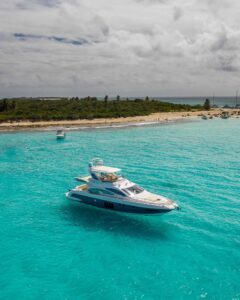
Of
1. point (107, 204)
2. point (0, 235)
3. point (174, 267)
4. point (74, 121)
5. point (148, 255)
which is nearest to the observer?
point (174, 267)

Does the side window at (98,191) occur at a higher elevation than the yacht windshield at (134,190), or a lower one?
lower

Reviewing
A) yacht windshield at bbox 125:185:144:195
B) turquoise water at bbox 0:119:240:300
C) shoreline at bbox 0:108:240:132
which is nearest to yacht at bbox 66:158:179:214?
yacht windshield at bbox 125:185:144:195

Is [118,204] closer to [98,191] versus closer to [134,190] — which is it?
[134,190]

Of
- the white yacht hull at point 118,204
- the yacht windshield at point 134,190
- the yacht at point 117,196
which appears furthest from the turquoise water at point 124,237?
the yacht windshield at point 134,190

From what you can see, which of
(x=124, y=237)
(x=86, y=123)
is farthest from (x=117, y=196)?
(x=86, y=123)

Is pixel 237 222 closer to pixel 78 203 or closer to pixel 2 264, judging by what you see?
pixel 78 203

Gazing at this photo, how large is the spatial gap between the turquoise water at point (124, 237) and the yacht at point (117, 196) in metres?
1.17

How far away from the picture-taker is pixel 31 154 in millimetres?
67938

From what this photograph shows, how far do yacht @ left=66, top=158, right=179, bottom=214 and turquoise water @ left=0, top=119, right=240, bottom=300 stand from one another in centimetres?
117

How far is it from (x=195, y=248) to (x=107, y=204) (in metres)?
11.1

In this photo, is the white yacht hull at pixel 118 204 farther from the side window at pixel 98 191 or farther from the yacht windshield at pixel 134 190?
the yacht windshield at pixel 134 190

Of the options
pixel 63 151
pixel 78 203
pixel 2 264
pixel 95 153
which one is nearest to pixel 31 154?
pixel 63 151

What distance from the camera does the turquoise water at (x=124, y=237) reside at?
22.8 m

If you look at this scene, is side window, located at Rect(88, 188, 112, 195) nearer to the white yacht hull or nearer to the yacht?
the yacht
